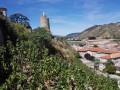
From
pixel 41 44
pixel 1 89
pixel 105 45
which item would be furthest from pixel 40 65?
pixel 105 45

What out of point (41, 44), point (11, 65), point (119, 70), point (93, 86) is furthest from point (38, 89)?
point (119, 70)

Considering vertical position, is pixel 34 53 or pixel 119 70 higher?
pixel 34 53

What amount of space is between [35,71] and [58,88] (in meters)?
2.75

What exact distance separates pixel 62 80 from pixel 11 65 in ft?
15.9

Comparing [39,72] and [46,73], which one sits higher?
[39,72]

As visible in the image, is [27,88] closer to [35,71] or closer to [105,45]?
[35,71]

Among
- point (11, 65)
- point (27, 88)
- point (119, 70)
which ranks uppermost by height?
point (11, 65)

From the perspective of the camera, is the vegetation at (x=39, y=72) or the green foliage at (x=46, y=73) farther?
the green foliage at (x=46, y=73)

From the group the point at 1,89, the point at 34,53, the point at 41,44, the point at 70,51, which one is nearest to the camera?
the point at 1,89

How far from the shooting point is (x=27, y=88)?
69.8 ft

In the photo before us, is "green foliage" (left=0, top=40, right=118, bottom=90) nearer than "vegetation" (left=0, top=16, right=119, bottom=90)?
No

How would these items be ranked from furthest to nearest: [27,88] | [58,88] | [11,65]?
[11,65] → [58,88] → [27,88]

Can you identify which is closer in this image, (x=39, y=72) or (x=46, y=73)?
(x=39, y=72)

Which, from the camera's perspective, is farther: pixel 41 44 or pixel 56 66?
pixel 41 44
